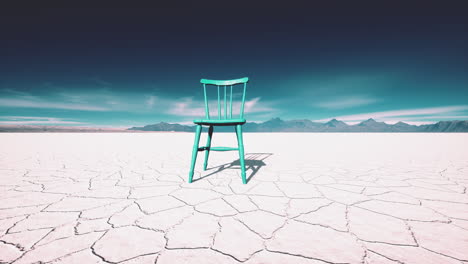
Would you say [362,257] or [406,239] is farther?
[406,239]

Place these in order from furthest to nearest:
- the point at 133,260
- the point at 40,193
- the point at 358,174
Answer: the point at 358,174 → the point at 40,193 → the point at 133,260

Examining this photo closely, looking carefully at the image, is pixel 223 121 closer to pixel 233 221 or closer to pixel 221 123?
pixel 221 123

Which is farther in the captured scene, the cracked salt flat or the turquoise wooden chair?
the turquoise wooden chair

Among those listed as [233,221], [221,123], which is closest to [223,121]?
[221,123]

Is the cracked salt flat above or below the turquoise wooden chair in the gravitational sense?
below

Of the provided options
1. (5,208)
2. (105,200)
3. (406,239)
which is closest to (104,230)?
(105,200)

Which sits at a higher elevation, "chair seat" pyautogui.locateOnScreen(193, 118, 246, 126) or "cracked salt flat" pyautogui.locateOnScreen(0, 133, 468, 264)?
"chair seat" pyautogui.locateOnScreen(193, 118, 246, 126)

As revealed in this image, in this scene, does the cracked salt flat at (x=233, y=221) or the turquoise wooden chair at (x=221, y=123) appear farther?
the turquoise wooden chair at (x=221, y=123)

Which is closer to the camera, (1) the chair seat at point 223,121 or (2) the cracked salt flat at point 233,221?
(2) the cracked salt flat at point 233,221

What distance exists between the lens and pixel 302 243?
1100 millimetres

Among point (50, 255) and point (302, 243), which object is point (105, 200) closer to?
point (50, 255)

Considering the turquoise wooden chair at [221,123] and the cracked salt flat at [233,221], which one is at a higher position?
the turquoise wooden chair at [221,123]

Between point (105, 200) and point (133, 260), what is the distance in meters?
1.07

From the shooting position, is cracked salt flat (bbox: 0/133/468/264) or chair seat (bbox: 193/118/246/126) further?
chair seat (bbox: 193/118/246/126)
